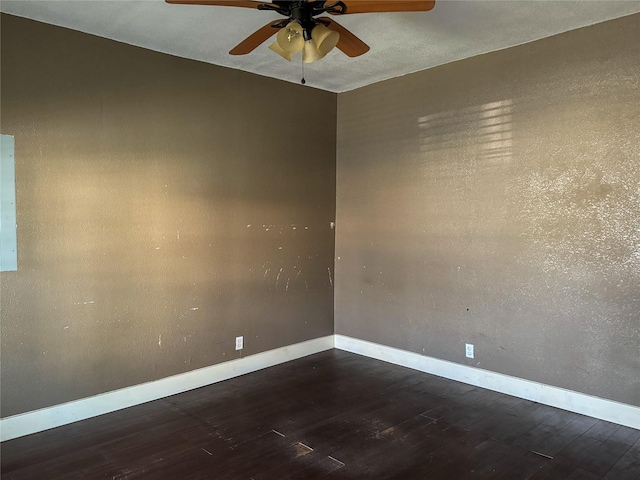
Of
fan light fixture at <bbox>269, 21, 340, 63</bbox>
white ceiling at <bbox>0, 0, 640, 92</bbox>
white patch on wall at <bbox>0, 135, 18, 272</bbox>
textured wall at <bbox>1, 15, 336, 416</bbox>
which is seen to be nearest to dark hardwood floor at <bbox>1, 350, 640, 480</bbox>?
textured wall at <bbox>1, 15, 336, 416</bbox>

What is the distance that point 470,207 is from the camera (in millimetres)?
3625

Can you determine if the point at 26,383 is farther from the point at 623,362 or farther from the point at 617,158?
the point at 617,158

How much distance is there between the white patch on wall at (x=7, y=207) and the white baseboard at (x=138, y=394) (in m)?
0.97

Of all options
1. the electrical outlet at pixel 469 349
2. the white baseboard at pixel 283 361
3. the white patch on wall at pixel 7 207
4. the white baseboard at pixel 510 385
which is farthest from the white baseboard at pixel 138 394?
the electrical outlet at pixel 469 349

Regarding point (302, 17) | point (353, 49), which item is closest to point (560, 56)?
point (353, 49)

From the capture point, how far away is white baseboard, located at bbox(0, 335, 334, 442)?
2779 millimetres

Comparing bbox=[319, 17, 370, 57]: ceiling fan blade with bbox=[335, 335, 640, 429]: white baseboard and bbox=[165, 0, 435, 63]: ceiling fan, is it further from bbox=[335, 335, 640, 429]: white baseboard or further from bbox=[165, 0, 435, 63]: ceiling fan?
bbox=[335, 335, 640, 429]: white baseboard

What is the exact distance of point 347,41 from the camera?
230 centimetres

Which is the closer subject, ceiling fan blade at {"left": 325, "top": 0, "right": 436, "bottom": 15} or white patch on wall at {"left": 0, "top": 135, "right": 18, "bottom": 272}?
ceiling fan blade at {"left": 325, "top": 0, "right": 436, "bottom": 15}

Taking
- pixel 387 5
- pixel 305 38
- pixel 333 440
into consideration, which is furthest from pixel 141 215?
pixel 387 5

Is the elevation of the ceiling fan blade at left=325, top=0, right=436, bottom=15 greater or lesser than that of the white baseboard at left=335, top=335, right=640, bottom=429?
greater

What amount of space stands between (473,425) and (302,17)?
269cm

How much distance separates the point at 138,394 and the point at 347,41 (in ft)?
9.27

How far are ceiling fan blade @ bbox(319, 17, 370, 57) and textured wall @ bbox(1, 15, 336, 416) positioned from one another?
163cm
